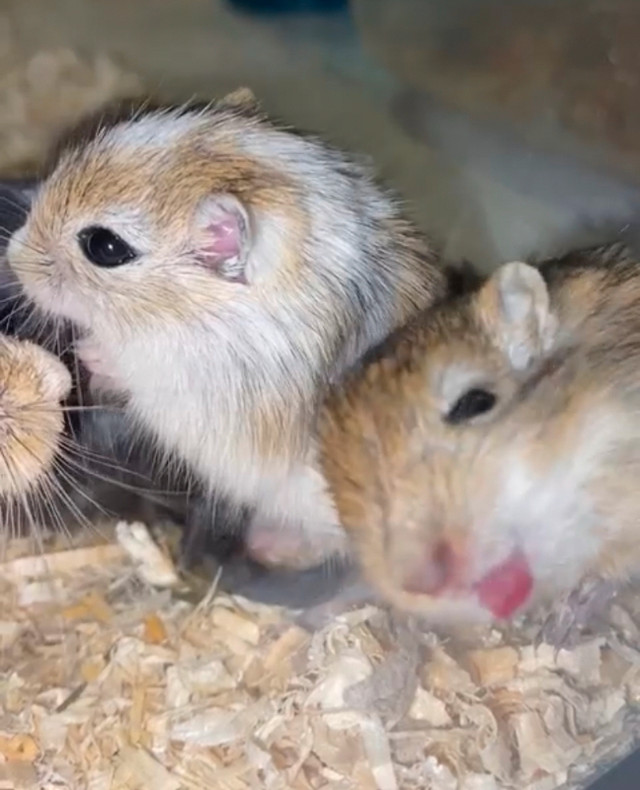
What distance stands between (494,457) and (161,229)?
1.99 ft

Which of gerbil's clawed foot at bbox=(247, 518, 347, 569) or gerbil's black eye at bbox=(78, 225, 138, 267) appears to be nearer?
gerbil's black eye at bbox=(78, 225, 138, 267)

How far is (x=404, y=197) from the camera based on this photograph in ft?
7.87

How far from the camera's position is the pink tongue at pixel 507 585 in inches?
66.4

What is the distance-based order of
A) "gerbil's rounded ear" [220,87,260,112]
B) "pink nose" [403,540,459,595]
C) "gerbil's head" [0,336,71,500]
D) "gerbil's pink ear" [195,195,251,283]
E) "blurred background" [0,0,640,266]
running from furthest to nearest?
"blurred background" [0,0,640,266] → "gerbil's rounded ear" [220,87,260,112] → "gerbil's head" [0,336,71,500] → "gerbil's pink ear" [195,195,251,283] → "pink nose" [403,540,459,595]

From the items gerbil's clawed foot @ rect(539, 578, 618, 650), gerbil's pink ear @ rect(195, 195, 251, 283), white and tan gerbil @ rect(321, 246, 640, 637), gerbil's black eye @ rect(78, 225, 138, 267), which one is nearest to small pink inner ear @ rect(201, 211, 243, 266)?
gerbil's pink ear @ rect(195, 195, 251, 283)

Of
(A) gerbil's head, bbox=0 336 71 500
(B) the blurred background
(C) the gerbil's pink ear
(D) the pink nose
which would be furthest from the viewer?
(B) the blurred background

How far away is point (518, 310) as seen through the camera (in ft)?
5.73

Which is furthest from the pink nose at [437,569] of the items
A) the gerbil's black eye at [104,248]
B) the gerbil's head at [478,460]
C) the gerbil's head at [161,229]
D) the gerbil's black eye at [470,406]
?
the gerbil's black eye at [104,248]

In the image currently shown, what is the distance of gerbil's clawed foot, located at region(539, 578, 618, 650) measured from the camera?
1.88m

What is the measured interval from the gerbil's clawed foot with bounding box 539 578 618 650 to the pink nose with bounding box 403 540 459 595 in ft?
0.92

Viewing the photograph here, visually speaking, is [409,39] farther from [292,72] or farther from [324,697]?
[324,697]

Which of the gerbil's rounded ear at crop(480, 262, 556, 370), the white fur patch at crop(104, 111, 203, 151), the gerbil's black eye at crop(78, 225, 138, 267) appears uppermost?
the white fur patch at crop(104, 111, 203, 151)

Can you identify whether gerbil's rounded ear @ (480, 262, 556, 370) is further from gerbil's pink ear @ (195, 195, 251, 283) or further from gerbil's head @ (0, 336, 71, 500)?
gerbil's head @ (0, 336, 71, 500)

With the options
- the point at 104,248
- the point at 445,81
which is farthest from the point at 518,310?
the point at 445,81
